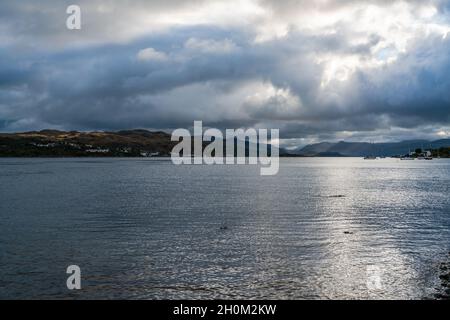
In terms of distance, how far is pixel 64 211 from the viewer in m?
78.6

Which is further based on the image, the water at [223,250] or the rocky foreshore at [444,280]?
the water at [223,250]

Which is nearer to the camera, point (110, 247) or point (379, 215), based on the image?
point (110, 247)

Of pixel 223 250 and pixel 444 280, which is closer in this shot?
pixel 444 280

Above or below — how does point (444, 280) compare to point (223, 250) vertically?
below

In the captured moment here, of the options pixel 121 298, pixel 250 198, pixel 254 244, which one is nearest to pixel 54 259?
pixel 121 298

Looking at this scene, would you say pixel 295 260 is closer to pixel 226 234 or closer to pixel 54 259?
pixel 226 234

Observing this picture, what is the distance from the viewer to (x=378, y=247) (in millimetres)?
48844

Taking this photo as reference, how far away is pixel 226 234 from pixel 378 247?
1853 centimetres

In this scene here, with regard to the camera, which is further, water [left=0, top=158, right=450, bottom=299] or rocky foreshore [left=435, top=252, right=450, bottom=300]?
water [left=0, top=158, right=450, bottom=299]
